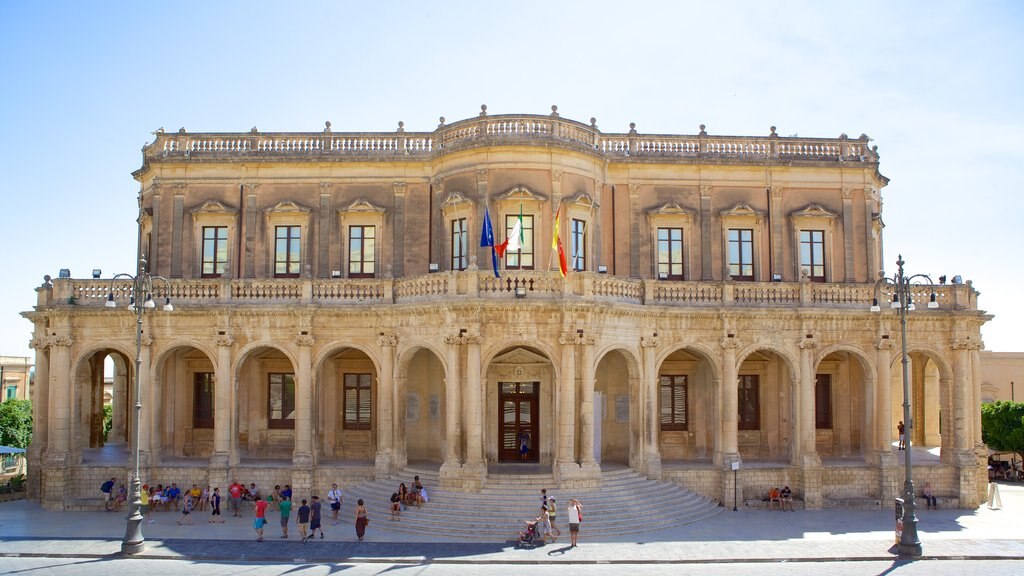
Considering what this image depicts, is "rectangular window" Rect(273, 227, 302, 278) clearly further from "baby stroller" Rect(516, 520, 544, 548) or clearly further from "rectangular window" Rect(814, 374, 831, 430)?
"rectangular window" Rect(814, 374, 831, 430)

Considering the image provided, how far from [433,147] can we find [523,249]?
222 inches

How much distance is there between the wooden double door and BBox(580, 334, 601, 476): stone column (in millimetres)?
3497

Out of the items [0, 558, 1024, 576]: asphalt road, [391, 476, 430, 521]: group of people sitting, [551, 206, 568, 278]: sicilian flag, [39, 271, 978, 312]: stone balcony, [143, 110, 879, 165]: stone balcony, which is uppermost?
[143, 110, 879, 165]: stone balcony

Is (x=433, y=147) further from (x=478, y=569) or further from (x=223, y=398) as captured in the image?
(x=478, y=569)

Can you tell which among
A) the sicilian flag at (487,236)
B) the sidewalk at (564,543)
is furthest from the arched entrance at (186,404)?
the sicilian flag at (487,236)

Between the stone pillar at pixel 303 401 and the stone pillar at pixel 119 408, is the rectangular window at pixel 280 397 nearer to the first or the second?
the stone pillar at pixel 303 401

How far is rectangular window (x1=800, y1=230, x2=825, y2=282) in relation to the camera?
1332 inches

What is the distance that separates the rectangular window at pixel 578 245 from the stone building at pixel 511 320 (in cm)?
12

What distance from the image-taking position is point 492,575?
21172mm

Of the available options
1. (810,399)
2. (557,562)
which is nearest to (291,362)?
(557,562)

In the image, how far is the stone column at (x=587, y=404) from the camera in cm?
2814

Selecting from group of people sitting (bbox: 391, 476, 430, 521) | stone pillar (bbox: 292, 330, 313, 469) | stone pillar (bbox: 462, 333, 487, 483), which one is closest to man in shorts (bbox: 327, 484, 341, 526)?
group of people sitting (bbox: 391, 476, 430, 521)

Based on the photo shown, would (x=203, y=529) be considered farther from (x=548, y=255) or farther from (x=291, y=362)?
(x=548, y=255)

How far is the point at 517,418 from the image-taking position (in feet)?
103
